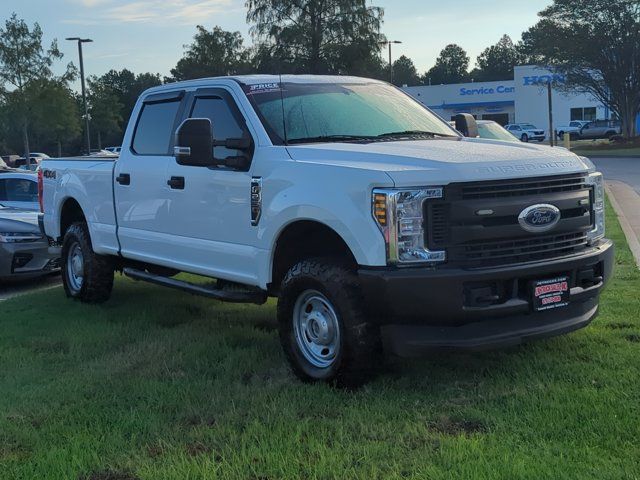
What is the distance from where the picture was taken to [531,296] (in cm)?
432

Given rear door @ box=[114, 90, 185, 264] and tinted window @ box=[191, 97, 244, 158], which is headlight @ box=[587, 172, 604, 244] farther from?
rear door @ box=[114, 90, 185, 264]

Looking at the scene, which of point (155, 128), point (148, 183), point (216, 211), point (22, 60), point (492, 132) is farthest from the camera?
point (22, 60)

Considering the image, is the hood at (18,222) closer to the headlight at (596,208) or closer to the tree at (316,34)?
the headlight at (596,208)

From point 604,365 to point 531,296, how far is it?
2.87ft

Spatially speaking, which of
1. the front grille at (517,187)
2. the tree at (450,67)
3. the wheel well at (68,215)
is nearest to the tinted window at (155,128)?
the wheel well at (68,215)

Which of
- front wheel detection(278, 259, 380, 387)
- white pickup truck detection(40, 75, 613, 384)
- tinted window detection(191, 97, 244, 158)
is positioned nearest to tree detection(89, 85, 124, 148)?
tinted window detection(191, 97, 244, 158)

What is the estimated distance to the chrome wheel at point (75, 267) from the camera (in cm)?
767

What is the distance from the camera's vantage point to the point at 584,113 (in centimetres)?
6769

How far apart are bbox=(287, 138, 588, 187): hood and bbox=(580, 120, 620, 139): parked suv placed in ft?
180

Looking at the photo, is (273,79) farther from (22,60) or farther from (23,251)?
(22,60)

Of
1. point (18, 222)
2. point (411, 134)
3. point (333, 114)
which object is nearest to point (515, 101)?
point (18, 222)

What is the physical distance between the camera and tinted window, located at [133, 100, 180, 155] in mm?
6383

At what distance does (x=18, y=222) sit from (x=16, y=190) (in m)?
3.06

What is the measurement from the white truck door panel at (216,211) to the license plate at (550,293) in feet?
6.35
